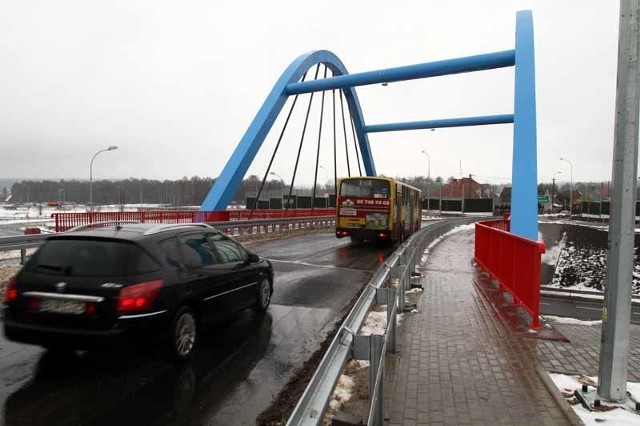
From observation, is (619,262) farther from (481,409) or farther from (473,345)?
(473,345)

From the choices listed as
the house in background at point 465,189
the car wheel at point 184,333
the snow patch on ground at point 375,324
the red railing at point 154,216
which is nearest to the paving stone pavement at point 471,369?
the snow patch on ground at point 375,324

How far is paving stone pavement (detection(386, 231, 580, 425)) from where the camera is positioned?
398cm

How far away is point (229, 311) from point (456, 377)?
116 inches

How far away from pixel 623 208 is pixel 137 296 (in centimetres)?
450

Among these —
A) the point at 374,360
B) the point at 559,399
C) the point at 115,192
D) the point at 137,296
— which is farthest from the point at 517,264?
the point at 115,192

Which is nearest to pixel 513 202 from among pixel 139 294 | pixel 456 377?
pixel 456 377

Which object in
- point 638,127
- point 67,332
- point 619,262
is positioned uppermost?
point 638,127

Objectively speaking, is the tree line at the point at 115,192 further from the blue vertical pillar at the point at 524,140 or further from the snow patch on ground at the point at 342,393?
the snow patch on ground at the point at 342,393

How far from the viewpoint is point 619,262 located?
13.3 feet

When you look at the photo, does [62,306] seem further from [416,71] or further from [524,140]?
[416,71]

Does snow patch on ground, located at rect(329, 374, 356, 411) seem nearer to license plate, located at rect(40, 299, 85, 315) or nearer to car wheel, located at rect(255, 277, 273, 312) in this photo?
license plate, located at rect(40, 299, 85, 315)

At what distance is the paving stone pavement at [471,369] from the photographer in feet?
13.1

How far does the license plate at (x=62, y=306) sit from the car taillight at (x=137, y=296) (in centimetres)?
39

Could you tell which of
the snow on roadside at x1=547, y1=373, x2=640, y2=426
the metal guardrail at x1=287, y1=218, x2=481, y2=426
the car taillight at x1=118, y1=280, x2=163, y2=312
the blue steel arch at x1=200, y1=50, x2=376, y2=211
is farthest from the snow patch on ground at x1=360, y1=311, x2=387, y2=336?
the blue steel arch at x1=200, y1=50, x2=376, y2=211
